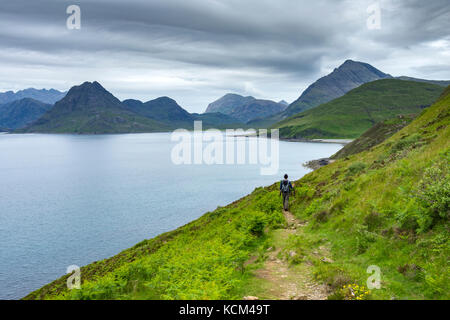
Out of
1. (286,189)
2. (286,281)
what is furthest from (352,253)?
(286,189)

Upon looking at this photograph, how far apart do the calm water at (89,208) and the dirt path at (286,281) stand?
38.6 metres

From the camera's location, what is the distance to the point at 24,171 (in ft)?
455

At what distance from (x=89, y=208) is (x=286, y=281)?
77120mm

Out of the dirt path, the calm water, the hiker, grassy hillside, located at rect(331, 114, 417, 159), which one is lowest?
the calm water

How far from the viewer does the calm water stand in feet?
156

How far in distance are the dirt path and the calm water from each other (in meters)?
38.6

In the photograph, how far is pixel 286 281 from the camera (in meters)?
11.3

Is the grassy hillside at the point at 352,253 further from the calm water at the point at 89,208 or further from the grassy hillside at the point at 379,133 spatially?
the grassy hillside at the point at 379,133

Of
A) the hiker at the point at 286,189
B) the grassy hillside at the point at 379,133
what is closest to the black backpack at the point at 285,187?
the hiker at the point at 286,189

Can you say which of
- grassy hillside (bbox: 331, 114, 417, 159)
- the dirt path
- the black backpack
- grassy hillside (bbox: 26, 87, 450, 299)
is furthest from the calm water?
the dirt path

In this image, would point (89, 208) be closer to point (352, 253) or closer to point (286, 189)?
point (286, 189)

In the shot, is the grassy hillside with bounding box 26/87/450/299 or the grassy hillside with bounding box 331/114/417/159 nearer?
the grassy hillside with bounding box 26/87/450/299

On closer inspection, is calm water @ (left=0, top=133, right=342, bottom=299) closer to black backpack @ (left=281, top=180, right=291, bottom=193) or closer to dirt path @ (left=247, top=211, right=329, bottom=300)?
black backpack @ (left=281, top=180, right=291, bottom=193)
